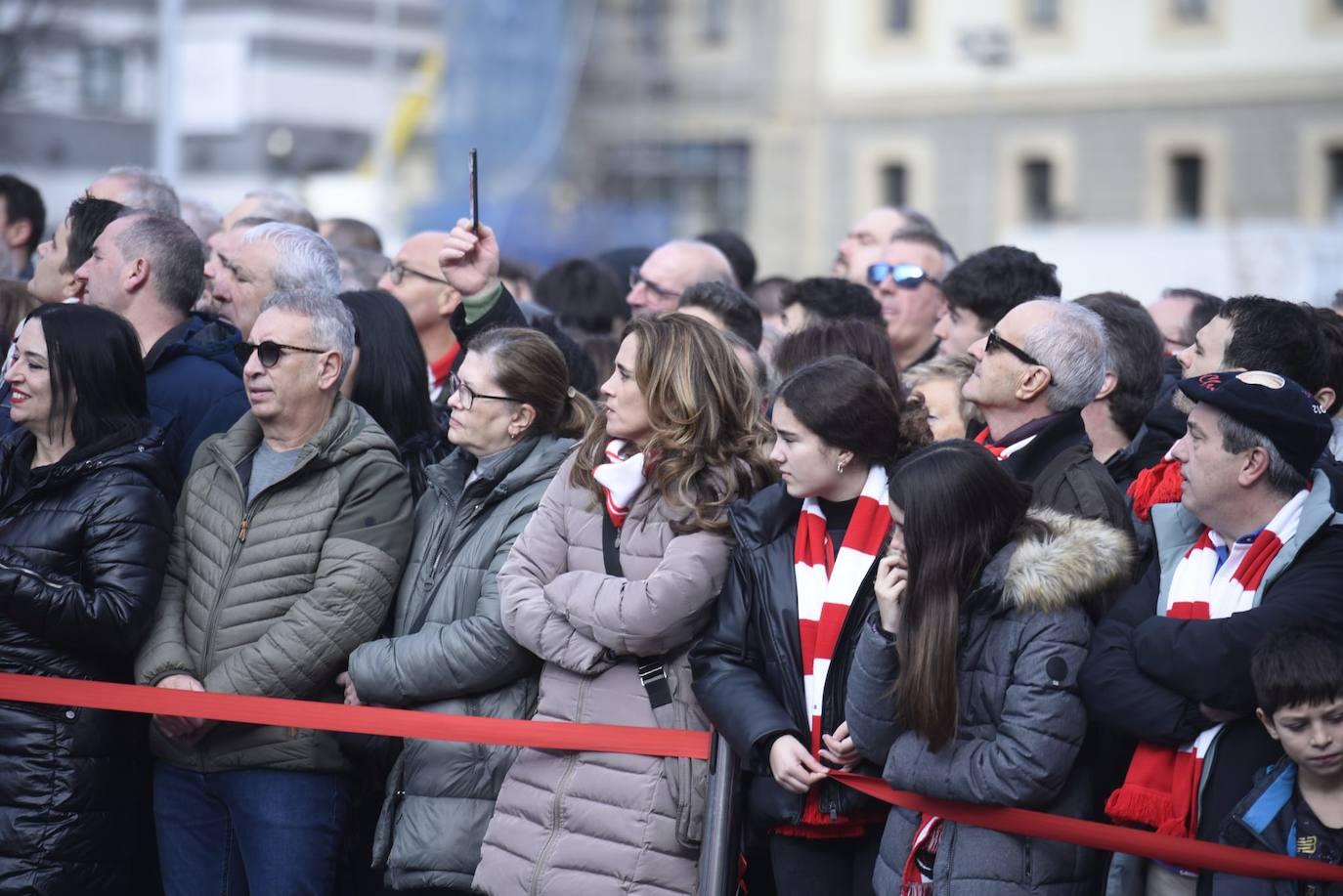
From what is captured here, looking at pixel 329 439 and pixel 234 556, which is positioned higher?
pixel 329 439

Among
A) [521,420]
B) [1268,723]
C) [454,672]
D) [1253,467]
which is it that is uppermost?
[1253,467]

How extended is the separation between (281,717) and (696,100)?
47.2 metres

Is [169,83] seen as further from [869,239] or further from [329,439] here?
[329,439]

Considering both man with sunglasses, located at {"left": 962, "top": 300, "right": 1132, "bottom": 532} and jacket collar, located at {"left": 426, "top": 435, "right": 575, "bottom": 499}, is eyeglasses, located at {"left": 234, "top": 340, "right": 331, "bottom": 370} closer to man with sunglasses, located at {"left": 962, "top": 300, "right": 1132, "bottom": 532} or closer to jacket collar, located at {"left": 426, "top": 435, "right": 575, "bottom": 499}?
jacket collar, located at {"left": 426, "top": 435, "right": 575, "bottom": 499}

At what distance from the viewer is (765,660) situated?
4613mm

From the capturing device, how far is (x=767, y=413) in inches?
227

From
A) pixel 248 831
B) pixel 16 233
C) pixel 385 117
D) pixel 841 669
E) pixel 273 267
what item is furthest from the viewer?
pixel 385 117

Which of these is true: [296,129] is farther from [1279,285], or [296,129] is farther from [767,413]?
[767,413]

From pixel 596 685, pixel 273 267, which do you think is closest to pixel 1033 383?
pixel 596 685

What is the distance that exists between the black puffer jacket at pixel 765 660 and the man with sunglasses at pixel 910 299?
2.94 meters

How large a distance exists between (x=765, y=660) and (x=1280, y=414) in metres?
1.43

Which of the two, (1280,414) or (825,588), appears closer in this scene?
(1280,414)

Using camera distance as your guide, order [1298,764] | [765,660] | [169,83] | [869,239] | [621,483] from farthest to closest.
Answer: [169,83] < [869,239] < [621,483] < [765,660] < [1298,764]

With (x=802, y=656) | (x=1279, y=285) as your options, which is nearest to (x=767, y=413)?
(x=802, y=656)
